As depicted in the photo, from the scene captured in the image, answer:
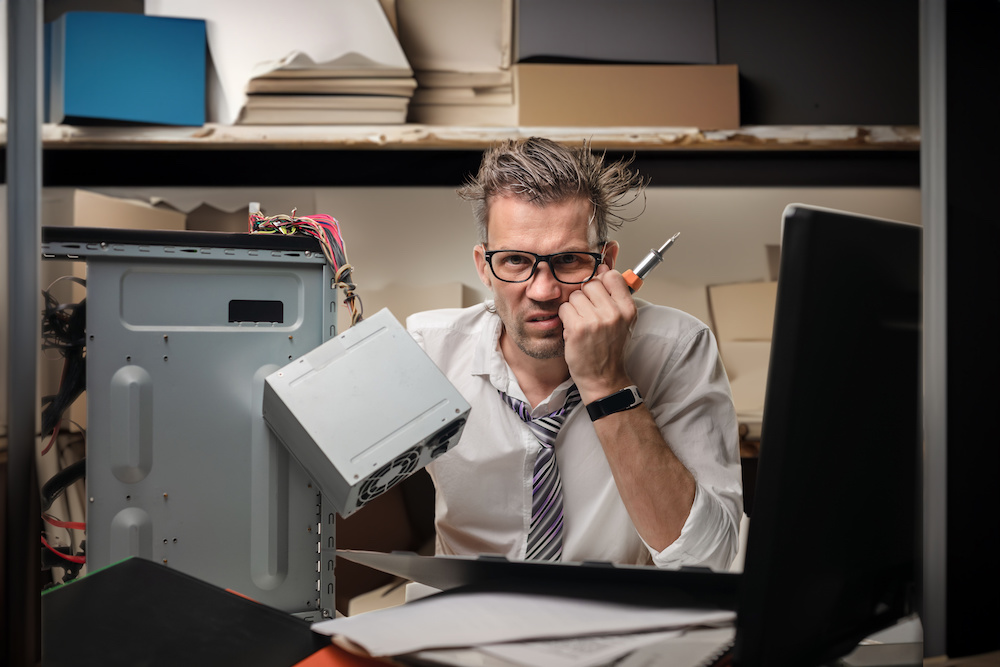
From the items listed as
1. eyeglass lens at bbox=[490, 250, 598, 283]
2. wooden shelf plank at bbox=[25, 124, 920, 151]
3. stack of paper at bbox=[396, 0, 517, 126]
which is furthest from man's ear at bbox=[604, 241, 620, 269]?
stack of paper at bbox=[396, 0, 517, 126]

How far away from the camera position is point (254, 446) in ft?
2.15

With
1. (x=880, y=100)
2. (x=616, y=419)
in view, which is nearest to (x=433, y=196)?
(x=616, y=419)

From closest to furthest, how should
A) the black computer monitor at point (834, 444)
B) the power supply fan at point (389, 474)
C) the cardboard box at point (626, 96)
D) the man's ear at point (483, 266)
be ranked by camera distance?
the black computer monitor at point (834, 444), the power supply fan at point (389, 474), the man's ear at point (483, 266), the cardboard box at point (626, 96)

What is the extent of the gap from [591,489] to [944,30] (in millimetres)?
1263

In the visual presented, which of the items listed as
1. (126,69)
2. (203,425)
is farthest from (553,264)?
(126,69)

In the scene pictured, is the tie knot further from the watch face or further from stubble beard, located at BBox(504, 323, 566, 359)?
the watch face

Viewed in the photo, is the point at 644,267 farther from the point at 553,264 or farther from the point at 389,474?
the point at 389,474

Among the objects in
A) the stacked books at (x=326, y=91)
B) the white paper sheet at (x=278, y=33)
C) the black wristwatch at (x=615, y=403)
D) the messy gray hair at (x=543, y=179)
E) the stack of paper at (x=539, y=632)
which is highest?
the white paper sheet at (x=278, y=33)

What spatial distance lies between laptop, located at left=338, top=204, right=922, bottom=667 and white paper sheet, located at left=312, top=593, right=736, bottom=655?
0.02m

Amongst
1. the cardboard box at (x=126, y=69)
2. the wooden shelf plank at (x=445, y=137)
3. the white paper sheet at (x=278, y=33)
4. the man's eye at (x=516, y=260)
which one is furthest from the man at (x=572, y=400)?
the cardboard box at (x=126, y=69)

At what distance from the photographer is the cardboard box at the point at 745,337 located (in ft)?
5.12

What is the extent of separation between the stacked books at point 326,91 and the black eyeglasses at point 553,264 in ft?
1.98

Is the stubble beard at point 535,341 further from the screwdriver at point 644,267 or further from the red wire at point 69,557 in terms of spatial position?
the red wire at point 69,557

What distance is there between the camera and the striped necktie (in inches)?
44.6
